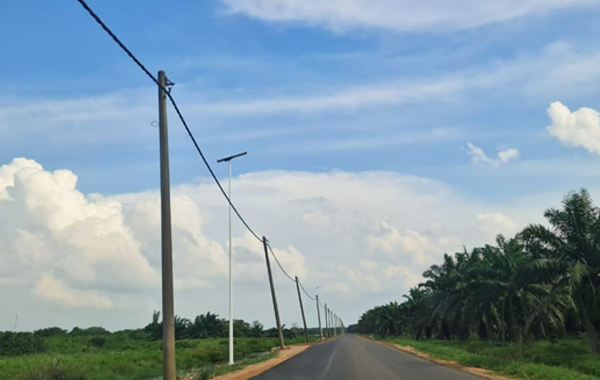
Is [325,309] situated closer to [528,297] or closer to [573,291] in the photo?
[528,297]

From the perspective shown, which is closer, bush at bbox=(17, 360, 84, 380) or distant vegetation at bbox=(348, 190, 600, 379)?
bush at bbox=(17, 360, 84, 380)

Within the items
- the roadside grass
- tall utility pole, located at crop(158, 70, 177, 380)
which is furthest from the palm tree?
tall utility pole, located at crop(158, 70, 177, 380)

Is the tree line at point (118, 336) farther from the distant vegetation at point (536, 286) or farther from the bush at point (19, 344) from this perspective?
the distant vegetation at point (536, 286)

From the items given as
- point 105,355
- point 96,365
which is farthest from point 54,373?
point 105,355

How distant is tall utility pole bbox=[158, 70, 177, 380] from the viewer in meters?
14.1

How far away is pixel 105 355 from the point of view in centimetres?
3400

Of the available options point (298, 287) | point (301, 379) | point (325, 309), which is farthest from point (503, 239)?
point (325, 309)

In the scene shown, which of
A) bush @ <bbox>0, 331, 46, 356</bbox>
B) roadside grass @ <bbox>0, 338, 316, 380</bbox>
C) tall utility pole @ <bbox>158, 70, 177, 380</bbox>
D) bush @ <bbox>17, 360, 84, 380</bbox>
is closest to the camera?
tall utility pole @ <bbox>158, 70, 177, 380</bbox>

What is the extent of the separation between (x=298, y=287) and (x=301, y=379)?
2214 inches

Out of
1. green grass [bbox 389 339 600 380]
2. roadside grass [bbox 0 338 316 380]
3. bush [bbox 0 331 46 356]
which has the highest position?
bush [bbox 0 331 46 356]

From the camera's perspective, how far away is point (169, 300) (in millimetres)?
14469

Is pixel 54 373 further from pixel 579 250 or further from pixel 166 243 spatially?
pixel 579 250

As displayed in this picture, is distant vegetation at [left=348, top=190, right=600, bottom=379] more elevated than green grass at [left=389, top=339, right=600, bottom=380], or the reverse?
distant vegetation at [left=348, top=190, right=600, bottom=379]

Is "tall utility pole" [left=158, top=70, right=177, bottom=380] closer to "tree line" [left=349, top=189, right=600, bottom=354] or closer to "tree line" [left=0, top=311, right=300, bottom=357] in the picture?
"tree line" [left=349, top=189, right=600, bottom=354]
